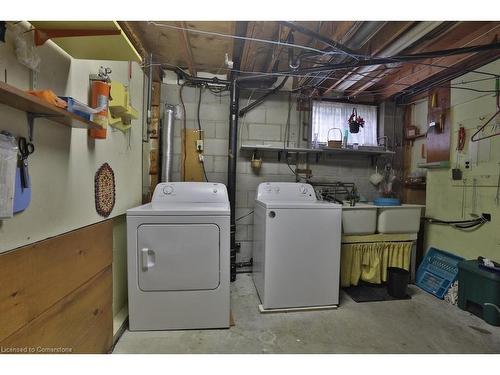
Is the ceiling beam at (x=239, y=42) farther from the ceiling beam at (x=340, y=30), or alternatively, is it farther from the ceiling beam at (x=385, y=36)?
the ceiling beam at (x=385, y=36)

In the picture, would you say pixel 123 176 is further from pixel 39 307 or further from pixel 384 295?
pixel 384 295

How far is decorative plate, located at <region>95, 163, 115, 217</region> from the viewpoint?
1533mm

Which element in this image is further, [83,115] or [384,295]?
[384,295]

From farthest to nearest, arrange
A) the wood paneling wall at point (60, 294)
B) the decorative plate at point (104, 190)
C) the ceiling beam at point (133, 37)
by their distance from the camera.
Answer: the ceiling beam at point (133, 37) < the decorative plate at point (104, 190) < the wood paneling wall at point (60, 294)

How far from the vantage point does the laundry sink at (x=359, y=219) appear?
98.7 inches

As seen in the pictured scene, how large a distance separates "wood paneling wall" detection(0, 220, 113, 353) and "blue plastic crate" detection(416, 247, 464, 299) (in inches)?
117

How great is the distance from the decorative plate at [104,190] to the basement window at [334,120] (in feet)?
7.24

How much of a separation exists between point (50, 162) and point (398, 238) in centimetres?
299

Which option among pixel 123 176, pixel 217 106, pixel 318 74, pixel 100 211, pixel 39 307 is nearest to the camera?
pixel 39 307

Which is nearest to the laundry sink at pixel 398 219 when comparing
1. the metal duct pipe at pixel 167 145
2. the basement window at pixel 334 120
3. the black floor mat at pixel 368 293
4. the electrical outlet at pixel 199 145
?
the black floor mat at pixel 368 293

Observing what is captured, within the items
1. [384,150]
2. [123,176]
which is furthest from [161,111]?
[384,150]

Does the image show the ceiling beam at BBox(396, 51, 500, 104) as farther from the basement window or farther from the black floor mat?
the black floor mat

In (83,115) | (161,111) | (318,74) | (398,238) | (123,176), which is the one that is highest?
(318,74)
